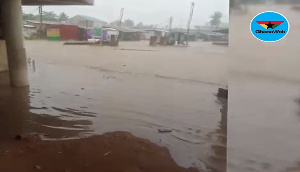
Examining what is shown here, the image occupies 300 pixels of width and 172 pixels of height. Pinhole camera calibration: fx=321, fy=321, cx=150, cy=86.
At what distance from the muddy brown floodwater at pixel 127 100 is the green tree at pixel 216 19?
5.81 ft

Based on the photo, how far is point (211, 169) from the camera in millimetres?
4777

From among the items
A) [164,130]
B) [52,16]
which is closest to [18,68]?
[52,16]

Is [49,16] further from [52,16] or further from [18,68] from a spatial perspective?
[18,68]

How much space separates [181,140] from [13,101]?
594 cm

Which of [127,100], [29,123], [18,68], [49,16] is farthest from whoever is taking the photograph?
[18,68]

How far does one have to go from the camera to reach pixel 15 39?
1162 centimetres

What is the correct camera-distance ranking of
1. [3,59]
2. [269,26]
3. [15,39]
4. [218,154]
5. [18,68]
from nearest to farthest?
[269,26] < [218,154] < [15,39] < [18,68] < [3,59]

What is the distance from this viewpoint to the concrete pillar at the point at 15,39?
435 inches

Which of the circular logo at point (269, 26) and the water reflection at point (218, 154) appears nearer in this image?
the circular logo at point (269, 26)

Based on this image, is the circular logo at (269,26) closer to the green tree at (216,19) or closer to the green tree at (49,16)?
the green tree at (216,19)

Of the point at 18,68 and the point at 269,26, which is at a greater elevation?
the point at 269,26

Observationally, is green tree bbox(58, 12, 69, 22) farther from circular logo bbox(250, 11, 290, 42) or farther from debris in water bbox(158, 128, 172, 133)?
circular logo bbox(250, 11, 290, 42)

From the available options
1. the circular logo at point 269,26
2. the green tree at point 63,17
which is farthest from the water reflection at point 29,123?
the circular logo at point 269,26

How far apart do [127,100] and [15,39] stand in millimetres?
5277
